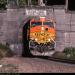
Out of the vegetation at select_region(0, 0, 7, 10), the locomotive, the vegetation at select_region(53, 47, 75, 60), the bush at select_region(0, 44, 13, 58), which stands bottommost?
the vegetation at select_region(53, 47, 75, 60)

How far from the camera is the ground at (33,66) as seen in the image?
21.3 metres

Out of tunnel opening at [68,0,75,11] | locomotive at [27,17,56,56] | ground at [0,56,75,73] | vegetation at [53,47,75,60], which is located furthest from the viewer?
tunnel opening at [68,0,75,11]

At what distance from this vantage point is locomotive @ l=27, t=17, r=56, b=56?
24.9 metres

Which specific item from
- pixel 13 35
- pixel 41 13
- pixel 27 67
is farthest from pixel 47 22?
pixel 27 67

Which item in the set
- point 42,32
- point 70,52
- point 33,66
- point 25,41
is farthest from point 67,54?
point 33,66

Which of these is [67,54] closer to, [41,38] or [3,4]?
[41,38]

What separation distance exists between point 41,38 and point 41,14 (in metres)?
1.64

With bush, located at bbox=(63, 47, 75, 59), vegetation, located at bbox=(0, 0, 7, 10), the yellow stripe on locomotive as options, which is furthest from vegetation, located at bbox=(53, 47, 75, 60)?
vegetation, located at bbox=(0, 0, 7, 10)

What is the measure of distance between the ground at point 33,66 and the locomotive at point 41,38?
28.4 inches

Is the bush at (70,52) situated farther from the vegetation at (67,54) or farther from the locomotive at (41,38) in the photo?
the locomotive at (41,38)

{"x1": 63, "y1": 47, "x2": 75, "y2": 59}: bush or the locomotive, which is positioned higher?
the locomotive

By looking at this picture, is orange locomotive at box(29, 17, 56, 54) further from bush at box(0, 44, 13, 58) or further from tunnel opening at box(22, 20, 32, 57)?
bush at box(0, 44, 13, 58)

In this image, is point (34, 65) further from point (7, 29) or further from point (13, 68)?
point (7, 29)

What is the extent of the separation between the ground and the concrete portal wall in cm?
189
